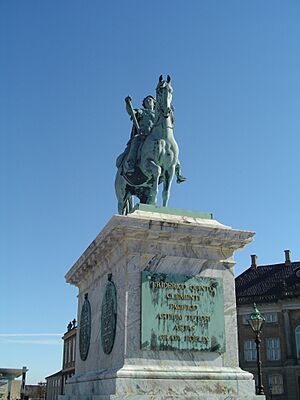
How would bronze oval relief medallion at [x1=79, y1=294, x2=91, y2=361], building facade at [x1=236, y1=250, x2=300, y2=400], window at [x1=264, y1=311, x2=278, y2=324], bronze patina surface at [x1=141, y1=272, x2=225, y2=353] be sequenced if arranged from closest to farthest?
bronze patina surface at [x1=141, y1=272, x2=225, y2=353]
bronze oval relief medallion at [x1=79, y1=294, x2=91, y2=361]
building facade at [x1=236, y1=250, x2=300, y2=400]
window at [x1=264, y1=311, x2=278, y2=324]

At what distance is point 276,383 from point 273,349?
3446 millimetres

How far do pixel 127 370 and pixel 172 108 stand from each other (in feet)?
18.2

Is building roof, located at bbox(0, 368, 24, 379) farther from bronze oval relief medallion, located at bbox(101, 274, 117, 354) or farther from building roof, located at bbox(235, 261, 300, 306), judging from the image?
bronze oval relief medallion, located at bbox(101, 274, 117, 354)

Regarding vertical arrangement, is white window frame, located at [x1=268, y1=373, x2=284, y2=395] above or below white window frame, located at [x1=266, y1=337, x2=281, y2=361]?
below

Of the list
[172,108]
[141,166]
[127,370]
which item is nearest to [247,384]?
[127,370]

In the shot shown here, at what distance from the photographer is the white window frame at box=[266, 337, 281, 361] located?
2243 inches

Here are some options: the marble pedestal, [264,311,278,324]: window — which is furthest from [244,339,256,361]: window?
the marble pedestal

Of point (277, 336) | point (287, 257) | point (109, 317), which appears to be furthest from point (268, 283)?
point (109, 317)

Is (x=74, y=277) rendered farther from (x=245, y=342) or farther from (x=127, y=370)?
(x=245, y=342)

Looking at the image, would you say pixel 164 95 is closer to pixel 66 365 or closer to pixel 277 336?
pixel 277 336

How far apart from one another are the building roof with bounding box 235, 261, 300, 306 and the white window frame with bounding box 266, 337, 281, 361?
4142 mm

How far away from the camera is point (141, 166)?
36.1 ft

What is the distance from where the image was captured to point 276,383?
56219 millimetres

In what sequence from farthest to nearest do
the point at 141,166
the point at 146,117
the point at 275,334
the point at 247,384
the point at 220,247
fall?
the point at 275,334 → the point at 146,117 → the point at 141,166 → the point at 220,247 → the point at 247,384
